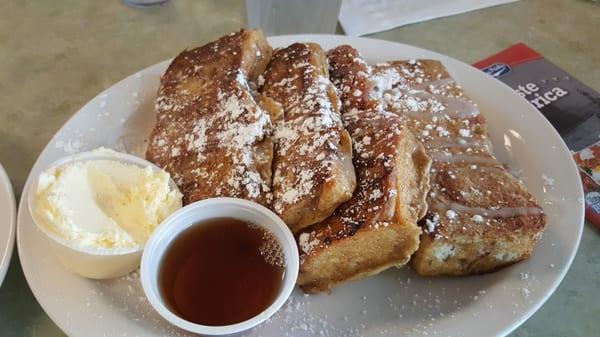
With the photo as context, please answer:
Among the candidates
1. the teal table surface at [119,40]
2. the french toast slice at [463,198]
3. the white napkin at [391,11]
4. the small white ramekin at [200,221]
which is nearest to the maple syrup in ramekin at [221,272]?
the small white ramekin at [200,221]

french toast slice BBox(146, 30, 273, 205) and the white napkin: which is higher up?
french toast slice BBox(146, 30, 273, 205)

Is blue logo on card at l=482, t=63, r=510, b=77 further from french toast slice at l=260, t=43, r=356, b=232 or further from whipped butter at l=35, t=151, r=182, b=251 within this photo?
whipped butter at l=35, t=151, r=182, b=251

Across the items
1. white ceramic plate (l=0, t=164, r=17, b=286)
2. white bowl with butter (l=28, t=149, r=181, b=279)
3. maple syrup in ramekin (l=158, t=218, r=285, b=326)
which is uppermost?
white bowl with butter (l=28, t=149, r=181, b=279)

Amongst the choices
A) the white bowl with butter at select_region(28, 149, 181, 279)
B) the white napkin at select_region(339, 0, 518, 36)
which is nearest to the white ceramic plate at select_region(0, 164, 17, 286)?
the white bowl with butter at select_region(28, 149, 181, 279)

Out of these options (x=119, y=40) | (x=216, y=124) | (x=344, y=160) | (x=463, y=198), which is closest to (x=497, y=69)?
(x=463, y=198)

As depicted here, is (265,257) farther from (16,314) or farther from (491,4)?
(491,4)

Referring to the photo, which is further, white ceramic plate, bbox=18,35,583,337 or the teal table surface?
the teal table surface
